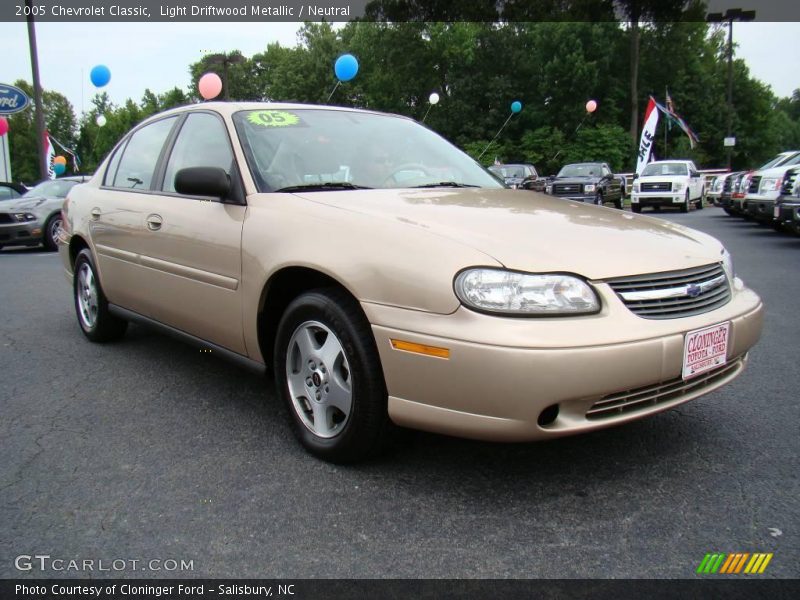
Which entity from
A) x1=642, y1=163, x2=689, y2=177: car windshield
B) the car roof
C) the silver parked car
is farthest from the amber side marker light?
x1=642, y1=163, x2=689, y2=177: car windshield

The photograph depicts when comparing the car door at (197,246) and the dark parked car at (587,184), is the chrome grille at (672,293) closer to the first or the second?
the car door at (197,246)

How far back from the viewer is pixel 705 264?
9.09ft

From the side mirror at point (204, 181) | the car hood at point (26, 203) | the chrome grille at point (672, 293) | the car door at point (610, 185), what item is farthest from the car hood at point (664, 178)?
the side mirror at point (204, 181)

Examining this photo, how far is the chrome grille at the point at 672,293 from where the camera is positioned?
242cm

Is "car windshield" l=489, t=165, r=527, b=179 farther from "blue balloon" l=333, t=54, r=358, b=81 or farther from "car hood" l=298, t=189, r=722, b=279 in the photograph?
"car hood" l=298, t=189, r=722, b=279

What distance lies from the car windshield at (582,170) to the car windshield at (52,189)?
47.4 ft

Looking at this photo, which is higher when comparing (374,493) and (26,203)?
(374,493)

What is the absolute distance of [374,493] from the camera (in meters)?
2.54

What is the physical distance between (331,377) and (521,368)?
0.87 metres

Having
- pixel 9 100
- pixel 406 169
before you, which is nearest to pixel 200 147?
pixel 406 169

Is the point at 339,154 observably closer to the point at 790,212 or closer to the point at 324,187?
the point at 324,187

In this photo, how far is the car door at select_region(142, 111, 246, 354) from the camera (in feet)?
10.4

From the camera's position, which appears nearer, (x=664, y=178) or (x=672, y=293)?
(x=672, y=293)

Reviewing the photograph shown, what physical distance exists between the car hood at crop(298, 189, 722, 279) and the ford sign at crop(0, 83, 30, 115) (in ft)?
58.8
